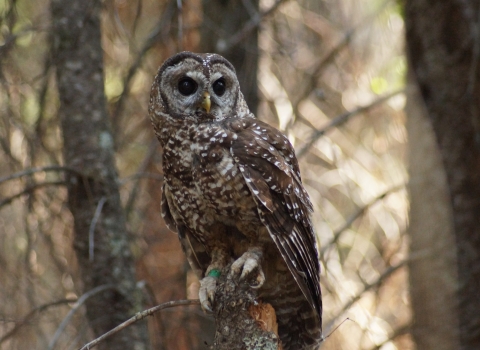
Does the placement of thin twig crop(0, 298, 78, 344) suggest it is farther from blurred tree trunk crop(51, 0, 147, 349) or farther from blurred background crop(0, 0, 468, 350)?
blurred tree trunk crop(51, 0, 147, 349)

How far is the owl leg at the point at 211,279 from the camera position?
3213 mm

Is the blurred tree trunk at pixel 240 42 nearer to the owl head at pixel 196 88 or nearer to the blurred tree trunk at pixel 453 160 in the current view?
the blurred tree trunk at pixel 453 160

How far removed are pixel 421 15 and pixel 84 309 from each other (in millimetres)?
3560

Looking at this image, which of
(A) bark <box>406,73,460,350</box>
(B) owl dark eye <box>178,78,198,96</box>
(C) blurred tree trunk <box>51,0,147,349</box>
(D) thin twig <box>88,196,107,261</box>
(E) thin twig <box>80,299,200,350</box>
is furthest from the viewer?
(A) bark <box>406,73,460,350</box>

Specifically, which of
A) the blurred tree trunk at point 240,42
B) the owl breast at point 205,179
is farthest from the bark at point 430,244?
the owl breast at point 205,179

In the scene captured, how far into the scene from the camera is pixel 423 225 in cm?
510

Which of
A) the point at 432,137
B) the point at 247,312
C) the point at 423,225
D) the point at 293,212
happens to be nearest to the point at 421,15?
the point at 432,137

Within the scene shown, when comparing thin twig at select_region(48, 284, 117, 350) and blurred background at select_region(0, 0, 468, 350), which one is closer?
thin twig at select_region(48, 284, 117, 350)

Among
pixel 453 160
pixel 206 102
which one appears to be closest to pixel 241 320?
pixel 206 102

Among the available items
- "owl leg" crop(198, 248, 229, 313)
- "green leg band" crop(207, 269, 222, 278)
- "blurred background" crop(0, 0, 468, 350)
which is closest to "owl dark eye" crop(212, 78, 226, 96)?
"blurred background" crop(0, 0, 468, 350)

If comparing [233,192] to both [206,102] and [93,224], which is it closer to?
[206,102]

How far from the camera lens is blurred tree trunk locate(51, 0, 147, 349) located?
408 centimetres

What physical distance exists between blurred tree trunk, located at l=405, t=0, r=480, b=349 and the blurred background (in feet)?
0.90

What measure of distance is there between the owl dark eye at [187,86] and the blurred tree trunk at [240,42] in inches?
67.3
